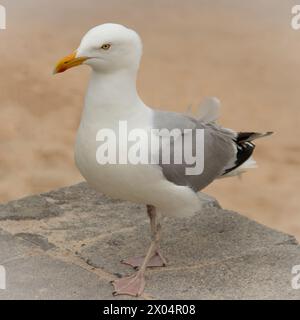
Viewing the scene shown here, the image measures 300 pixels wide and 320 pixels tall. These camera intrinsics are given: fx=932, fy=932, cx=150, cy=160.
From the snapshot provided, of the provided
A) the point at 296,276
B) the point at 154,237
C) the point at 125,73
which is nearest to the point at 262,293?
the point at 296,276

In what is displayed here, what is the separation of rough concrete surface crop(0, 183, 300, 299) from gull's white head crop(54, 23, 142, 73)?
1.01 metres

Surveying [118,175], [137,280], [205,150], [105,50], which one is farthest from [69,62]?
[137,280]

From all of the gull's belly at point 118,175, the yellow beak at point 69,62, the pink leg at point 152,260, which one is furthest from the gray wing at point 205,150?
the yellow beak at point 69,62

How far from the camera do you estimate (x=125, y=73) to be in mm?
3840

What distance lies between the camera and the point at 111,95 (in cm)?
383

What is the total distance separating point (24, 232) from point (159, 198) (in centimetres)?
104

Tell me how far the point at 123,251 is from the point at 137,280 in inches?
13.8

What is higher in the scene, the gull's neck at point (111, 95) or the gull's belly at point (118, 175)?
the gull's neck at point (111, 95)

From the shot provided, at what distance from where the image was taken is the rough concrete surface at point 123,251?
4137 millimetres

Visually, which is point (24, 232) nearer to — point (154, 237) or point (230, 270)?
point (154, 237)

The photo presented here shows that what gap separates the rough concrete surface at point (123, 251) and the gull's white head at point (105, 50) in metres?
1.01

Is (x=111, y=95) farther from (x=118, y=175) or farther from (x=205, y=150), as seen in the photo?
(x=205, y=150)

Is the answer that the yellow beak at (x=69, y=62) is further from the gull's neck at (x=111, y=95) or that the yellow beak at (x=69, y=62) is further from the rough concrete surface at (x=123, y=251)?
the rough concrete surface at (x=123, y=251)

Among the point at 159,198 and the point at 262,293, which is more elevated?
the point at 159,198
